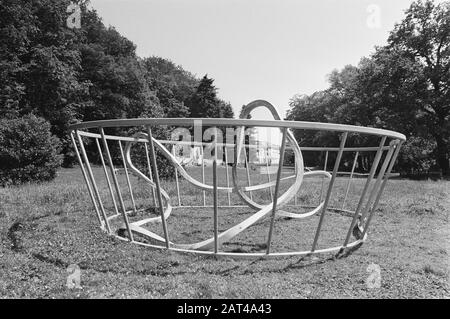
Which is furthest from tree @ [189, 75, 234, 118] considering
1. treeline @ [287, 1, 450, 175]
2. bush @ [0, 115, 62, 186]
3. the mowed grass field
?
the mowed grass field

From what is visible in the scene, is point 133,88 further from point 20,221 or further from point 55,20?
point 20,221

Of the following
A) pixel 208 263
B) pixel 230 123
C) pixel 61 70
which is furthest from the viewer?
pixel 61 70

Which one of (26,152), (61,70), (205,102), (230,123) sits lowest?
(26,152)

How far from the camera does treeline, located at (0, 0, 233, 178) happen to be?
21281 mm

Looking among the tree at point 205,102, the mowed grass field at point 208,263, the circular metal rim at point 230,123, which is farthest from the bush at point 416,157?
the tree at point 205,102

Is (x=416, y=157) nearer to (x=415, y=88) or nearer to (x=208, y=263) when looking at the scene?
(x=415, y=88)

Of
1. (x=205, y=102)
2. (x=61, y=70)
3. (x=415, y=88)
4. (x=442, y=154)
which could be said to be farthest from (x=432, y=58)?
(x=205, y=102)

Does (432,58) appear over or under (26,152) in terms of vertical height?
over

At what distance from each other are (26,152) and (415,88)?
27.3m

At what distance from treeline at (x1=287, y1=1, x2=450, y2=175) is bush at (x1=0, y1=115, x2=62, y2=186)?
24128 millimetres

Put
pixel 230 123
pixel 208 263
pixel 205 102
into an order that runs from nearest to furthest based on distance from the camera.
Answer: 1. pixel 230 123
2. pixel 208 263
3. pixel 205 102

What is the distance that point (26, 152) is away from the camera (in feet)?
47.6

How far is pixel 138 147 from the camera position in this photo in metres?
14.8

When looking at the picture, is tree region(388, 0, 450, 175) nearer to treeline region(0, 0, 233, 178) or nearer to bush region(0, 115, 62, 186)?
treeline region(0, 0, 233, 178)
